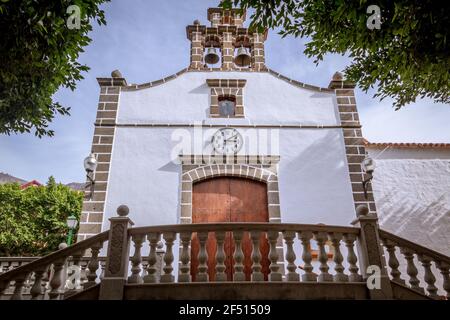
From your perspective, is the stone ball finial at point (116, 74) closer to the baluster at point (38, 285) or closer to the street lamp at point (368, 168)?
the baluster at point (38, 285)

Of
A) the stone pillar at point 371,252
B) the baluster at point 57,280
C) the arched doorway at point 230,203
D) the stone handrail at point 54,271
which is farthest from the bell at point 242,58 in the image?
the baluster at point 57,280

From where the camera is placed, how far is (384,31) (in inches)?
193

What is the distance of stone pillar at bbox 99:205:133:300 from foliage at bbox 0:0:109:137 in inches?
116

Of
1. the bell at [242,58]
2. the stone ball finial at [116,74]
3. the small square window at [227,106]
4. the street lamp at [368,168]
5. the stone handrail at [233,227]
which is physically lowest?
the stone handrail at [233,227]

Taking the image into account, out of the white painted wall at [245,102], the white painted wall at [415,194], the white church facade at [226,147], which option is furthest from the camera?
the white painted wall at [245,102]

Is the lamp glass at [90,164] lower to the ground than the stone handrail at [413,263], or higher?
higher

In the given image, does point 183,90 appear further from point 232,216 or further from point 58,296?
point 58,296

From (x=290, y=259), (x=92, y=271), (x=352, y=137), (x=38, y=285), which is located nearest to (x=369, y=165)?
(x=352, y=137)

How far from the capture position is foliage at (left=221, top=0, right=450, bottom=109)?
439 cm

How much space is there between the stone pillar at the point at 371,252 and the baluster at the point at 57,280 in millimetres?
4285

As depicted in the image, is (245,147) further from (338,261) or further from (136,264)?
(136,264)

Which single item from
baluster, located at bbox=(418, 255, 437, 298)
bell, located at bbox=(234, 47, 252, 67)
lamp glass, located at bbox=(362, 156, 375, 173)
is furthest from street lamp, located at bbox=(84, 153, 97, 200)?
baluster, located at bbox=(418, 255, 437, 298)

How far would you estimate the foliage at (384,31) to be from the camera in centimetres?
439
